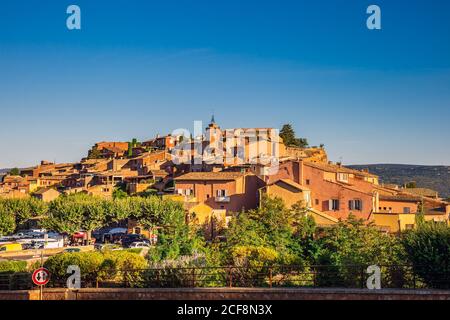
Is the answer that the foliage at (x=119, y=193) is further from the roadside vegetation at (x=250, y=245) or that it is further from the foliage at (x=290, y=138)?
the foliage at (x=290, y=138)

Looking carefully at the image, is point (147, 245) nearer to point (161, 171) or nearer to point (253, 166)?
point (253, 166)

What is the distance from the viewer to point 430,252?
49.7 feet

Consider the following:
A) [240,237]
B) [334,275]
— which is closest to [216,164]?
[240,237]

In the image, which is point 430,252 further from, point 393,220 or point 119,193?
point 119,193

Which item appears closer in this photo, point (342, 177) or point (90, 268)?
point (90, 268)

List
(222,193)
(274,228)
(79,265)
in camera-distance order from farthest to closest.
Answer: (222,193), (274,228), (79,265)

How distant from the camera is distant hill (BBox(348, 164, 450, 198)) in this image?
4318 inches

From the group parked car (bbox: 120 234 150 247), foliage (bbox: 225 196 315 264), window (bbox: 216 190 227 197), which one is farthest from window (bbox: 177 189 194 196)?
foliage (bbox: 225 196 315 264)

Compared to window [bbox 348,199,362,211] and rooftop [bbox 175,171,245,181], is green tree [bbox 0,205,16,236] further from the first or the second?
window [bbox 348,199,362,211]

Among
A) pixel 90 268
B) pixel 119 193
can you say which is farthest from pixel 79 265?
pixel 119 193

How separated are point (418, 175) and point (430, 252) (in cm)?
11238

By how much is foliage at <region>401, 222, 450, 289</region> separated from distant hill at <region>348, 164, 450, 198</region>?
307 feet

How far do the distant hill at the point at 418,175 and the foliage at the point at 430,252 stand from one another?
93443 millimetres

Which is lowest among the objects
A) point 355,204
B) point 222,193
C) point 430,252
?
point 355,204
